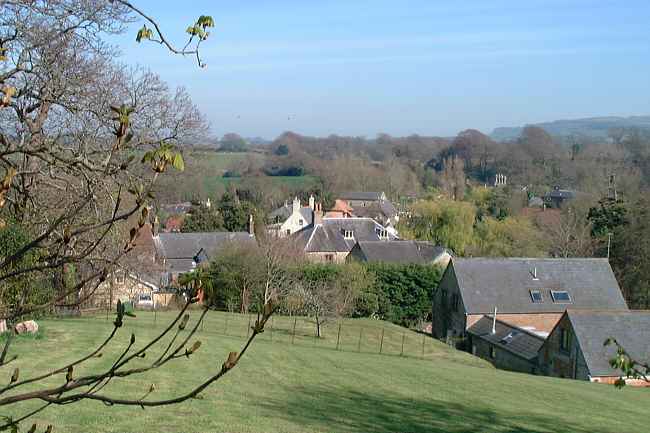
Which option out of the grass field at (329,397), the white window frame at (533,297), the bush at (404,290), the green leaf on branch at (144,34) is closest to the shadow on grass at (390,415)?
the grass field at (329,397)

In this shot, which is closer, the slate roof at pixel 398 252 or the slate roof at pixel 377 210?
the slate roof at pixel 398 252

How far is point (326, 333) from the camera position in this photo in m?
29.7

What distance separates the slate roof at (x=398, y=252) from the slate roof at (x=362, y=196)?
34.0m

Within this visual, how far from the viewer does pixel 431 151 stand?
12194 cm

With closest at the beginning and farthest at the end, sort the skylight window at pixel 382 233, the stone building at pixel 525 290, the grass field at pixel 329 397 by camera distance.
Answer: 1. the grass field at pixel 329 397
2. the stone building at pixel 525 290
3. the skylight window at pixel 382 233

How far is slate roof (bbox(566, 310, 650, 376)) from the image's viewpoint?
23797mm

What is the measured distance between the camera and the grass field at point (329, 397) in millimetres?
10219

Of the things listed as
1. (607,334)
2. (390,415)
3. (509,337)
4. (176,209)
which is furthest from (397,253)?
(390,415)

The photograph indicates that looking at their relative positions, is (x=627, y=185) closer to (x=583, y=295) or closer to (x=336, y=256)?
(x=336, y=256)

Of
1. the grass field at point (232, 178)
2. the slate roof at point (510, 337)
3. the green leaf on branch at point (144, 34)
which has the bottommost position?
the slate roof at point (510, 337)

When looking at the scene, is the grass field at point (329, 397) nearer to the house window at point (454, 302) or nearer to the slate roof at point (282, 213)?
the house window at point (454, 302)

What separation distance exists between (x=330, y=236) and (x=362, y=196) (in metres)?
29.6

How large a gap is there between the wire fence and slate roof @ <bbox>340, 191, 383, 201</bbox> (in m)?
47.7

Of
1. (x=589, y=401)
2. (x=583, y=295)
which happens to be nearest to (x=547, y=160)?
(x=583, y=295)
